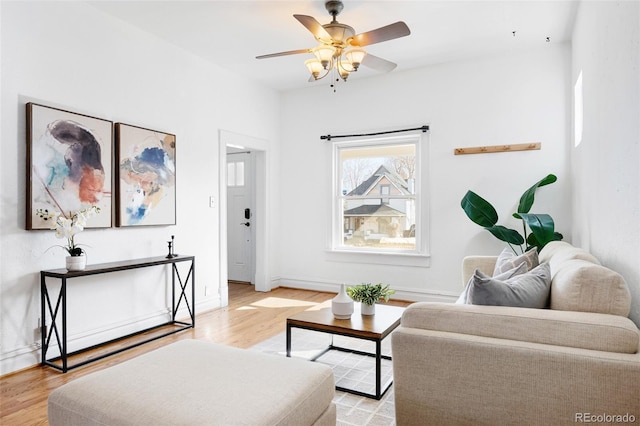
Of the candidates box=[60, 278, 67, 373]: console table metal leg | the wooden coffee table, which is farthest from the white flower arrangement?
the wooden coffee table

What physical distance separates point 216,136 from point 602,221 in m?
3.83

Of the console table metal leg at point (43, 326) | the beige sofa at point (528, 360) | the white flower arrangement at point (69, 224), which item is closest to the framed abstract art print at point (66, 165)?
the white flower arrangement at point (69, 224)

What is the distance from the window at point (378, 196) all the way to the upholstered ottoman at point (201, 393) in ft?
11.5

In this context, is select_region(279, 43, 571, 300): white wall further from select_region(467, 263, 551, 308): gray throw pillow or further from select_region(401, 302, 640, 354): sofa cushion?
select_region(401, 302, 640, 354): sofa cushion

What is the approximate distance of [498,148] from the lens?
438 centimetres

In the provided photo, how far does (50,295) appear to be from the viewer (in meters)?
2.99

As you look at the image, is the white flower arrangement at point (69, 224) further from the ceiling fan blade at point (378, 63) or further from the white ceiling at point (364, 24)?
the ceiling fan blade at point (378, 63)

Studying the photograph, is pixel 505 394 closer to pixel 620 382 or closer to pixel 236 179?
pixel 620 382

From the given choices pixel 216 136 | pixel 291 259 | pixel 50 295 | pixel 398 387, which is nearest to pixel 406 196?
pixel 291 259

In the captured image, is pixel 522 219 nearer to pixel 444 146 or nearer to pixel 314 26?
pixel 444 146

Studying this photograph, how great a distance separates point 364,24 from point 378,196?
2.22 meters

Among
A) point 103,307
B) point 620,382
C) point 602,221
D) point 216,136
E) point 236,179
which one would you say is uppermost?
point 216,136

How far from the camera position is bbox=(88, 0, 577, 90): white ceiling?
3305 mm

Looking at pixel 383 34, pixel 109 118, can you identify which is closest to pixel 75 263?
pixel 109 118
